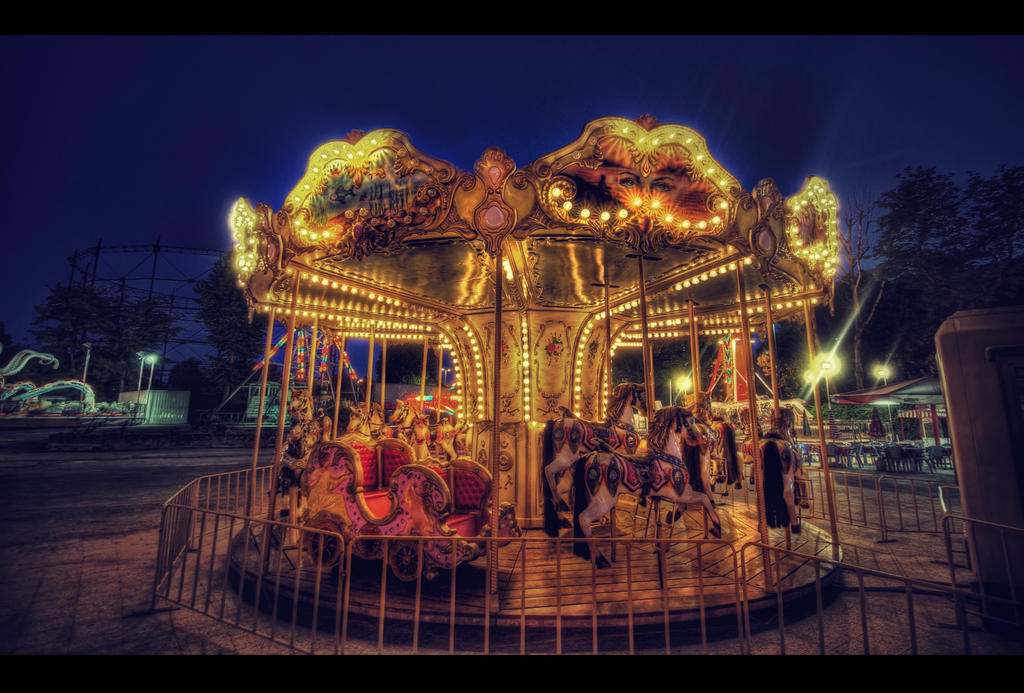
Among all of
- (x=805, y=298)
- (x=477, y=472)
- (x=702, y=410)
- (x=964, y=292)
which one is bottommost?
(x=477, y=472)

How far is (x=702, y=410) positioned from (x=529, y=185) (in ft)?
13.7

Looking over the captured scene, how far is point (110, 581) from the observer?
14.4 feet

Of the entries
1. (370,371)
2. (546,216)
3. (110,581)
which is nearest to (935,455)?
(546,216)

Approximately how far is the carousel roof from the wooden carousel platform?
2.77 metres

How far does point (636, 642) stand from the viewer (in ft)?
10.6

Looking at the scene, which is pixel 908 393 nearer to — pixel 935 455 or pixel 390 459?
pixel 935 455

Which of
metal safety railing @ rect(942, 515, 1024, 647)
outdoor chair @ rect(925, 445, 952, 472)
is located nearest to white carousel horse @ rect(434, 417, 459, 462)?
metal safety railing @ rect(942, 515, 1024, 647)

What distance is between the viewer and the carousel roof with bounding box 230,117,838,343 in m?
3.90

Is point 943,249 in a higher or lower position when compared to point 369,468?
higher

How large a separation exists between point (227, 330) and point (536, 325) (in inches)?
1084

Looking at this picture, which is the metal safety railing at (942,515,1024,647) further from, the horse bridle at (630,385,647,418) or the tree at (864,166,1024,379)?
the tree at (864,166,1024,379)
